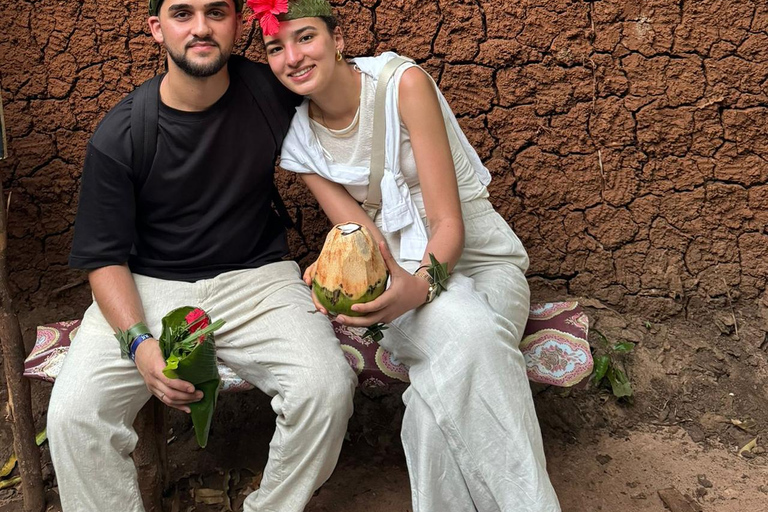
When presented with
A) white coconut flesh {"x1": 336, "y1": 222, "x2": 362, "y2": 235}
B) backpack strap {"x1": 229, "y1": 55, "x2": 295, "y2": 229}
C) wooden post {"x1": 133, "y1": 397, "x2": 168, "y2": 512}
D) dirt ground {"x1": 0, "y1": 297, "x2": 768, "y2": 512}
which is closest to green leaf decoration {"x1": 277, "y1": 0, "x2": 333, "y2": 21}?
backpack strap {"x1": 229, "y1": 55, "x2": 295, "y2": 229}

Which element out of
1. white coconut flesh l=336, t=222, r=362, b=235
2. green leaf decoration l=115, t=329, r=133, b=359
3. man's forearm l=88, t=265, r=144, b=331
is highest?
white coconut flesh l=336, t=222, r=362, b=235

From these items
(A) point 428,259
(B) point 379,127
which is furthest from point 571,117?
(A) point 428,259

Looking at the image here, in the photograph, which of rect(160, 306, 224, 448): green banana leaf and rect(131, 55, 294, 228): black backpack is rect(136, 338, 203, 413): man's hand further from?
rect(131, 55, 294, 228): black backpack

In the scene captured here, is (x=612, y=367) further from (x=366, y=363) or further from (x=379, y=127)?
(x=379, y=127)

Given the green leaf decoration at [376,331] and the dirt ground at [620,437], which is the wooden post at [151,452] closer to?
the dirt ground at [620,437]

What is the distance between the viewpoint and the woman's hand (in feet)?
Answer: 7.75

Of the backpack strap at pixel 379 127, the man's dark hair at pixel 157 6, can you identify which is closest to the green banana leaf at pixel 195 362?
the backpack strap at pixel 379 127

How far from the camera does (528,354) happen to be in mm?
2922

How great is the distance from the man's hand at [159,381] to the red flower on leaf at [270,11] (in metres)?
1.08

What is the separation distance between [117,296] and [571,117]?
2.02 m

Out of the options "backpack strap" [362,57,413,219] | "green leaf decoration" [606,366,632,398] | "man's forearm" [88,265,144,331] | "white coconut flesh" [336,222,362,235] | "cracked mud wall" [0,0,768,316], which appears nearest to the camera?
"white coconut flesh" [336,222,362,235]

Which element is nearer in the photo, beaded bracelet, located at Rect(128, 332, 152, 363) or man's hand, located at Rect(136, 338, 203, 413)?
man's hand, located at Rect(136, 338, 203, 413)

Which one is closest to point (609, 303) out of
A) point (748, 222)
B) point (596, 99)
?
point (748, 222)

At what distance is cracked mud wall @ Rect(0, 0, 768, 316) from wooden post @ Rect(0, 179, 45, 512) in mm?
707
